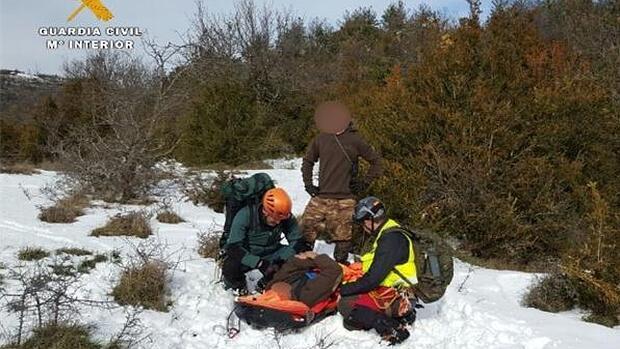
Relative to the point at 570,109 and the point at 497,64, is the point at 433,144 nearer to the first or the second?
the point at 497,64

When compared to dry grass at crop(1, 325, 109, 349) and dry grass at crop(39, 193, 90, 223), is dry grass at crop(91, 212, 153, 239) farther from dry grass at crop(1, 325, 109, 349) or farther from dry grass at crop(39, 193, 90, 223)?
dry grass at crop(1, 325, 109, 349)

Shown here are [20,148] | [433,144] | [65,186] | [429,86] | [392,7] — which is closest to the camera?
[433,144]

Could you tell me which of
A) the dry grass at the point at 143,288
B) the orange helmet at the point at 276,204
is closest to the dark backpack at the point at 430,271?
the orange helmet at the point at 276,204

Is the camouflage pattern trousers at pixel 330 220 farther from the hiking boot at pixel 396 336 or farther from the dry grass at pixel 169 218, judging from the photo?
the dry grass at pixel 169 218

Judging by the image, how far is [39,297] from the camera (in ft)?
14.8

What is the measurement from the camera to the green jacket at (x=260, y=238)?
18.2ft

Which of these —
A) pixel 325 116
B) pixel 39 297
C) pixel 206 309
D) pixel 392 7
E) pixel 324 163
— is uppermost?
pixel 392 7

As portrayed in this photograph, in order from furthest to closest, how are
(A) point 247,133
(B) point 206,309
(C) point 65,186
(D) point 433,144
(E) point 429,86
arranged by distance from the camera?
(A) point 247,133, (C) point 65,186, (E) point 429,86, (D) point 433,144, (B) point 206,309

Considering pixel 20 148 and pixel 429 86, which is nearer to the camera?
pixel 429 86

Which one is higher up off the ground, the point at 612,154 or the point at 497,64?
the point at 497,64

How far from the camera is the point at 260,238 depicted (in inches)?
227

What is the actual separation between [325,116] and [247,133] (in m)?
10.9

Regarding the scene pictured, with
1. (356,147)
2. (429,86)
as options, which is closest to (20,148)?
(429,86)

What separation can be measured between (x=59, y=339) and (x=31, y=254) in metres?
2.39
